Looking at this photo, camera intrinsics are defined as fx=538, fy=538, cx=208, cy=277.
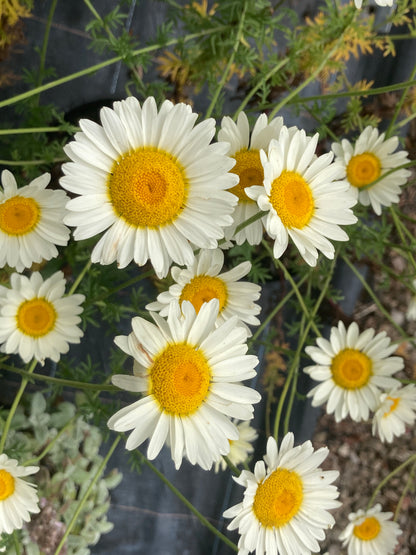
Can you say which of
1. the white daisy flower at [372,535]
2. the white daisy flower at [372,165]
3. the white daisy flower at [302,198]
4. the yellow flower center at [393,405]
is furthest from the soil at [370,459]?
the white daisy flower at [302,198]

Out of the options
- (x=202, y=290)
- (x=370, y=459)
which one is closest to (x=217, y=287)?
(x=202, y=290)

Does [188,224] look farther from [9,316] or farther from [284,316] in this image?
[284,316]

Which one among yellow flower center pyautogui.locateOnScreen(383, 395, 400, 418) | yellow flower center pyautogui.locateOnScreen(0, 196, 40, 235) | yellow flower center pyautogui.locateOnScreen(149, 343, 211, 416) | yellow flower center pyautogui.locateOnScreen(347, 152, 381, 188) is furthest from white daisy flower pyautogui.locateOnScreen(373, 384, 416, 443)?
yellow flower center pyautogui.locateOnScreen(0, 196, 40, 235)

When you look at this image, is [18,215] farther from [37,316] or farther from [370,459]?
[370,459]

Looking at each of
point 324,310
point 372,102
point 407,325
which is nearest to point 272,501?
point 324,310

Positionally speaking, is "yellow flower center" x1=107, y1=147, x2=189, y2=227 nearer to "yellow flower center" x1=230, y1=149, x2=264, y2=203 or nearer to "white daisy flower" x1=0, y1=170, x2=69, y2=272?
"yellow flower center" x1=230, y1=149, x2=264, y2=203

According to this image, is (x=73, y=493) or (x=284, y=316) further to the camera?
(x=284, y=316)
